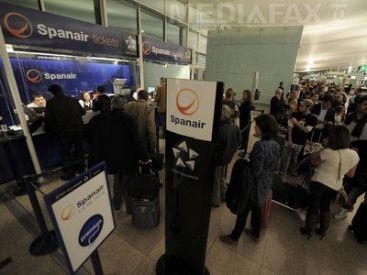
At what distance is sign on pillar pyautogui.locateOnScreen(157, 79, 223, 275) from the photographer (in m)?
1.20

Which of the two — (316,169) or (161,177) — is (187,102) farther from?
(161,177)

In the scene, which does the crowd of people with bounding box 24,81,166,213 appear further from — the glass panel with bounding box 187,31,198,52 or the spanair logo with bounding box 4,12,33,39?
the glass panel with bounding box 187,31,198,52

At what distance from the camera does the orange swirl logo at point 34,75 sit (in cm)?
474

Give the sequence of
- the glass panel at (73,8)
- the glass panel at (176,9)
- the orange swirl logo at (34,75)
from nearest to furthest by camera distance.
→ the glass panel at (73,8) → the orange swirl logo at (34,75) → the glass panel at (176,9)

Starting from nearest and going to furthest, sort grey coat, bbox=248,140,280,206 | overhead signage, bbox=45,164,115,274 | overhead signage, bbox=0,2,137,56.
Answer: overhead signage, bbox=45,164,115,274 → grey coat, bbox=248,140,280,206 → overhead signage, bbox=0,2,137,56

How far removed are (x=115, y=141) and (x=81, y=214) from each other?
3.77 feet

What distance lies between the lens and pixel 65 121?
3102 millimetres

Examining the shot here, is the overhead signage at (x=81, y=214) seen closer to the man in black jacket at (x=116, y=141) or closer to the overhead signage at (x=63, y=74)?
the man in black jacket at (x=116, y=141)

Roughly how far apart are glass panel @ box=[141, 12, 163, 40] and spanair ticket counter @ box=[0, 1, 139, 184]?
7.56 ft

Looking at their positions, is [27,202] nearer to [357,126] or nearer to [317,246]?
[317,246]

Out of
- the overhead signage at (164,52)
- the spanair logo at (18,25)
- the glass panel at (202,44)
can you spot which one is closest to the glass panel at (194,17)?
the glass panel at (202,44)

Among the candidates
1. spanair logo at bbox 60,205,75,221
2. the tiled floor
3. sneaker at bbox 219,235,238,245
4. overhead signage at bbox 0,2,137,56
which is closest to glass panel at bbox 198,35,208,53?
overhead signage at bbox 0,2,137,56

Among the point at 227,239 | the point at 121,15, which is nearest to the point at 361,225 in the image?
the point at 227,239

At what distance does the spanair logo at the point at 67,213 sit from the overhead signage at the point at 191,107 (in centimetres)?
76
